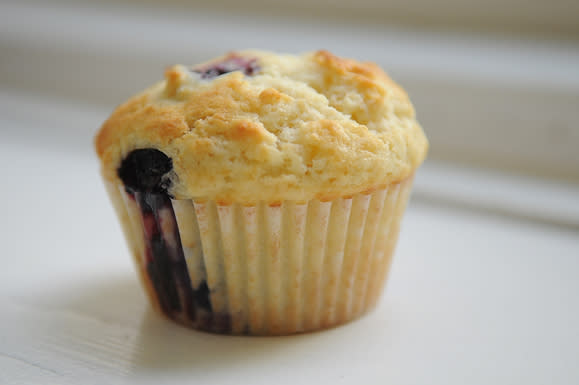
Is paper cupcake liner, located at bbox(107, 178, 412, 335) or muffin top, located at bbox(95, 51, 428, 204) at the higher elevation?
muffin top, located at bbox(95, 51, 428, 204)

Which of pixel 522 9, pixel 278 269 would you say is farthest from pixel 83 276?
pixel 522 9

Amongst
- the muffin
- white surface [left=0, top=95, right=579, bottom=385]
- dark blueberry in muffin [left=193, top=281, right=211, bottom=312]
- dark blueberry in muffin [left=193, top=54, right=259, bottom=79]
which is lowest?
white surface [left=0, top=95, right=579, bottom=385]

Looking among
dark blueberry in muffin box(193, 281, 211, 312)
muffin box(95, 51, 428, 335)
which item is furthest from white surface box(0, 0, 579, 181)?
dark blueberry in muffin box(193, 281, 211, 312)

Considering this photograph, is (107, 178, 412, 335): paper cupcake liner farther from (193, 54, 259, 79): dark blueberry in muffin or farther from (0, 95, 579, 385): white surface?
(193, 54, 259, 79): dark blueberry in muffin

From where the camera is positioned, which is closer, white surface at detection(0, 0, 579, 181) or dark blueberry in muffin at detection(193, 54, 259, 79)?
dark blueberry in muffin at detection(193, 54, 259, 79)

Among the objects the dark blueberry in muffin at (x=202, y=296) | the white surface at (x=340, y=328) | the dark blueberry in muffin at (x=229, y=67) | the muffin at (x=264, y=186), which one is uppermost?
the dark blueberry in muffin at (x=229, y=67)

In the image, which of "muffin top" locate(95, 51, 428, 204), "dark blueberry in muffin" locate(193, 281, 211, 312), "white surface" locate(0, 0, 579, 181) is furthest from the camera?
"white surface" locate(0, 0, 579, 181)

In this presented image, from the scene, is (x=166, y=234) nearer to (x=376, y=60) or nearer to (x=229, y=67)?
(x=229, y=67)

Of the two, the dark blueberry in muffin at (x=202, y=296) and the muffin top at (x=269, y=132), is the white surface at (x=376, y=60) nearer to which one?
the muffin top at (x=269, y=132)

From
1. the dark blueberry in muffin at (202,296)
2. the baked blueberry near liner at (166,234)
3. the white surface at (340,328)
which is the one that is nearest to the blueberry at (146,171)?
the baked blueberry near liner at (166,234)
